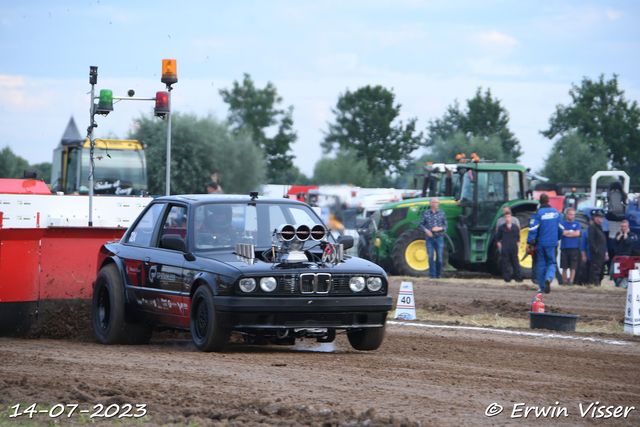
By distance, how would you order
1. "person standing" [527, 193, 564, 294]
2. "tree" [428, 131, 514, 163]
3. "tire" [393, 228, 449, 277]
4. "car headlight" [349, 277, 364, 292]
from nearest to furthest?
1. "car headlight" [349, 277, 364, 292]
2. "person standing" [527, 193, 564, 294]
3. "tire" [393, 228, 449, 277]
4. "tree" [428, 131, 514, 163]

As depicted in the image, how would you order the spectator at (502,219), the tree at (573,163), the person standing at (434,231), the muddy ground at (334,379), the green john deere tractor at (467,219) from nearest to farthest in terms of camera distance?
the muddy ground at (334,379) → the spectator at (502,219) → the person standing at (434,231) → the green john deere tractor at (467,219) → the tree at (573,163)

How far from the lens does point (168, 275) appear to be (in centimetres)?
791

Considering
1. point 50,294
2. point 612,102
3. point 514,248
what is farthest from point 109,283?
point 612,102

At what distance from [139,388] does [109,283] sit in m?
3.06

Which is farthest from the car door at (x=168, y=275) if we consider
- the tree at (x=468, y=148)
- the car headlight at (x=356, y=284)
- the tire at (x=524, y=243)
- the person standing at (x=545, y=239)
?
the tree at (x=468, y=148)

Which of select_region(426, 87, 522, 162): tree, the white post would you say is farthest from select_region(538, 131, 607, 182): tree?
the white post

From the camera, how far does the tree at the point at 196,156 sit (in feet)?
149

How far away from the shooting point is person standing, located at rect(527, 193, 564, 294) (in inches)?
590

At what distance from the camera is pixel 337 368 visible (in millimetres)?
6734

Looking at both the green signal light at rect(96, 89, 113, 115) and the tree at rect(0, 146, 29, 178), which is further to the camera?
the tree at rect(0, 146, 29, 178)

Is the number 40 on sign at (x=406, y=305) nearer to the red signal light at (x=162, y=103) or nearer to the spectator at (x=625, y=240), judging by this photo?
the red signal light at (x=162, y=103)

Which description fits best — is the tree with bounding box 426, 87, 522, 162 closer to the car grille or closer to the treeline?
the treeline

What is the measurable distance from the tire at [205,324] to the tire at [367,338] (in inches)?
52.9

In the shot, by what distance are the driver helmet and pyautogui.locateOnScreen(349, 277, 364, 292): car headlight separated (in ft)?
4.54
